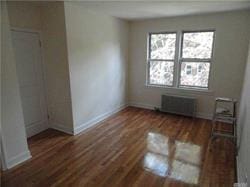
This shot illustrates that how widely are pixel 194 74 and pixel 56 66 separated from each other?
3.18m

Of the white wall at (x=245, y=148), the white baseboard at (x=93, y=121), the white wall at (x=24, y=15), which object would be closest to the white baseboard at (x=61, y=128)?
the white baseboard at (x=93, y=121)

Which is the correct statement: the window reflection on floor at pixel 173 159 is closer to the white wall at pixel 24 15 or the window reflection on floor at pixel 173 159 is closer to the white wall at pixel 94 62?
the white wall at pixel 94 62

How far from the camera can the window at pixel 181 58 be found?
4.07 meters

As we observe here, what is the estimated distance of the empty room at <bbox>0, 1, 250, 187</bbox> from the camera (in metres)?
2.32

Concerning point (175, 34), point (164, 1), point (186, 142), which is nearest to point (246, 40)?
point (175, 34)

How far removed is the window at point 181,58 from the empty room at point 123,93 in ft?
0.08

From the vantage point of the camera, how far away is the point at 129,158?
2656mm

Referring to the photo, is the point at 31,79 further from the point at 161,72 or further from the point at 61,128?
the point at 161,72

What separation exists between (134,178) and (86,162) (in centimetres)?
77

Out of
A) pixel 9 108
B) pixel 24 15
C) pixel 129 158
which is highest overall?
pixel 24 15

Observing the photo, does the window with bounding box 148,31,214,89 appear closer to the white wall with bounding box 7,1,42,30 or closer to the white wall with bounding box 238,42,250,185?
the white wall with bounding box 238,42,250,185

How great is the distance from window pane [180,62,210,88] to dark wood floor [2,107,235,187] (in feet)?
3.53

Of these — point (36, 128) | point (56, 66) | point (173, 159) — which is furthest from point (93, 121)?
point (173, 159)

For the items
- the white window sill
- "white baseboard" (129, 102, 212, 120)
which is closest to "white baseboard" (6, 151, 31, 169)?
"white baseboard" (129, 102, 212, 120)
